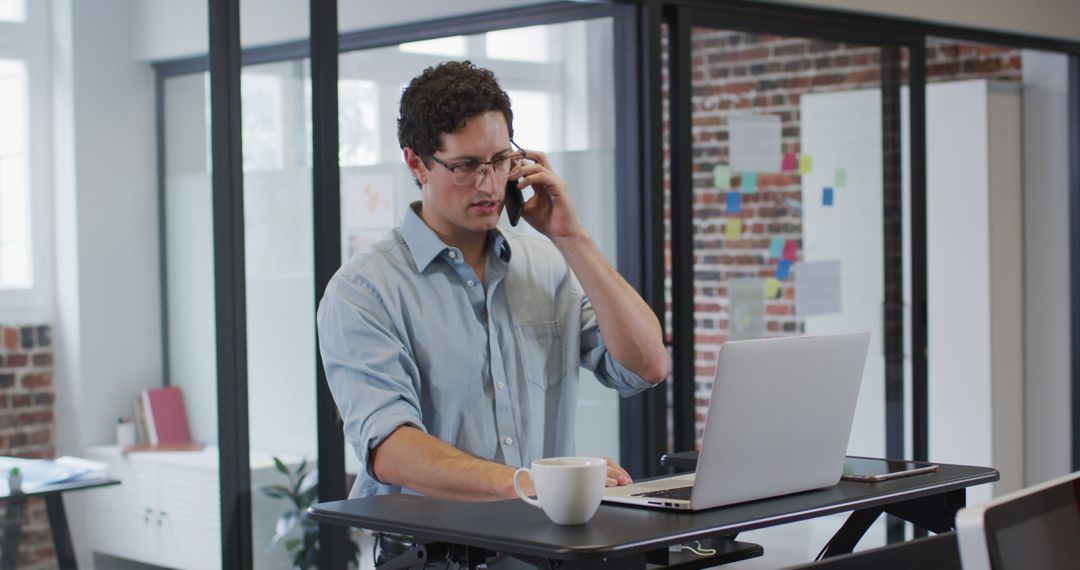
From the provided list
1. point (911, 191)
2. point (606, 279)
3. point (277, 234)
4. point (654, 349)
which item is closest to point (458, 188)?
point (606, 279)

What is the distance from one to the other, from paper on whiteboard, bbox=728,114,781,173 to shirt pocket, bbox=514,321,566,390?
2005 millimetres

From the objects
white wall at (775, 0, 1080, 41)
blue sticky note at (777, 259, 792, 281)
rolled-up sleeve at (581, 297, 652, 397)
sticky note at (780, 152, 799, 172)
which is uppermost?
white wall at (775, 0, 1080, 41)

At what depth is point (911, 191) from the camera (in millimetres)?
4793

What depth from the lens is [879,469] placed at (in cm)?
209

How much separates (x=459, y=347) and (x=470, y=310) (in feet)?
0.25

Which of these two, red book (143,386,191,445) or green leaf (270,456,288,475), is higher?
red book (143,386,191,445)

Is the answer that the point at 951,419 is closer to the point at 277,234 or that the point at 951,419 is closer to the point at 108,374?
the point at 277,234

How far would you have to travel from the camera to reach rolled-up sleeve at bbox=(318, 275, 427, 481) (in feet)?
6.77

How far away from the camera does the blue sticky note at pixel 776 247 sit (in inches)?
173

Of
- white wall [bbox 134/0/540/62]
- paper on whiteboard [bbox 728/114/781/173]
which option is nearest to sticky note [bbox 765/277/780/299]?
paper on whiteboard [bbox 728/114/781/173]

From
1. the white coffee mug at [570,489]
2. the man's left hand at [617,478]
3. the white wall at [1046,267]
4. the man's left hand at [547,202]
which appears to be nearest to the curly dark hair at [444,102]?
the man's left hand at [547,202]

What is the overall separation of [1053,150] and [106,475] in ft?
14.2

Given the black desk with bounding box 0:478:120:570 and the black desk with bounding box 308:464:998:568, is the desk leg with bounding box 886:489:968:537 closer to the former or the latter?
the black desk with bounding box 308:464:998:568

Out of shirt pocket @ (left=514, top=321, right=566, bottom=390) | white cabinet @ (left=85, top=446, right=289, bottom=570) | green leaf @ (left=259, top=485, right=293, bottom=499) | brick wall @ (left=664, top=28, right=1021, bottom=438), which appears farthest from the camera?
brick wall @ (left=664, top=28, right=1021, bottom=438)
